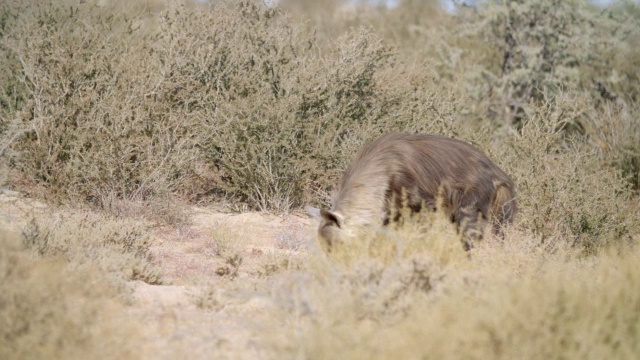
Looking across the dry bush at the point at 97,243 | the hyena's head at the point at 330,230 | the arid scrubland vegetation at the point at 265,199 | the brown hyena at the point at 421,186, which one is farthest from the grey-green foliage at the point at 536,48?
the hyena's head at the point at 330,230

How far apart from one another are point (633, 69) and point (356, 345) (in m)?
13.4

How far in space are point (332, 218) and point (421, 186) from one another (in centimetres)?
103

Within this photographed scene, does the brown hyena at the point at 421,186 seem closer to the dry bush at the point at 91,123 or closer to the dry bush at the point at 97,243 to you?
the dry bush at the point at 97,243

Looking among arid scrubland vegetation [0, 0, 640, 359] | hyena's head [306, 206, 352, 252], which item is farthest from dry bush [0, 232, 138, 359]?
hyena's head [306, 206, 352, 252]

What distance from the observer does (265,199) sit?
10742mm

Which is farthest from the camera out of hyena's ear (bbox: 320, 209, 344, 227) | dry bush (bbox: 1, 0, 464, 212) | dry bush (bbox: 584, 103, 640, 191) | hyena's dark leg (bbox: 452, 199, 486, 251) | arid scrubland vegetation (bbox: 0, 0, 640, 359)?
dry bush (bbox: 584, 103, 640, 191)

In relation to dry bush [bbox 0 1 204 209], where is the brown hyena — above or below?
above

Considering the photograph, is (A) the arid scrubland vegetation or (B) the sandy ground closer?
(A) the arid scrubland vegetation

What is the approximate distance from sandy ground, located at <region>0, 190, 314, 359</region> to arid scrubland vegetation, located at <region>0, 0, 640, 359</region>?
29 millimetres

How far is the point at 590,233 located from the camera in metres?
9.44

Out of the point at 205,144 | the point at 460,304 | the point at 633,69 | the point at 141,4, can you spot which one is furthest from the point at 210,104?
the point at 633,69

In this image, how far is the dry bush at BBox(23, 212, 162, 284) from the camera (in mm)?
6621

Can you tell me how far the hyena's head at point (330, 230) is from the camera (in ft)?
21.4

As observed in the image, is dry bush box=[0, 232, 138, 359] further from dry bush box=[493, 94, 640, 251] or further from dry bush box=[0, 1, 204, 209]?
dry bush box=[493, 94, 640, 251]
